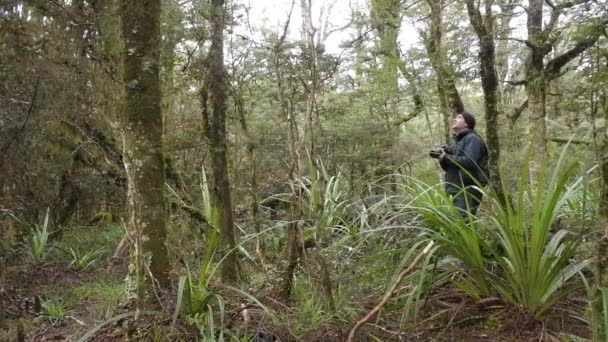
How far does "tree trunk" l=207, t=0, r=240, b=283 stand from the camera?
465cm

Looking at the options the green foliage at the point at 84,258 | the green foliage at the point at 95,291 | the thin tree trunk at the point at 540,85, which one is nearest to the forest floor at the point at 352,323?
the green foliage at the point at 95,291

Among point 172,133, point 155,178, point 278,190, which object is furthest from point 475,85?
point 155,178

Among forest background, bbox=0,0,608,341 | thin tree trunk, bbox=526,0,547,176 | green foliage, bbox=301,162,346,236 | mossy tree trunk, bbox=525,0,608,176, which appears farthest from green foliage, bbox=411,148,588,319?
thin tree trunk, bbox=526,0,547,176

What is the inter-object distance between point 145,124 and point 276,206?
19.5 feet

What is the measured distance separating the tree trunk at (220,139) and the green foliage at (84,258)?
366 cm

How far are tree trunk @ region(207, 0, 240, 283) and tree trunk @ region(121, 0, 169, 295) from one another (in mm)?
1171

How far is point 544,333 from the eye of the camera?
291cm

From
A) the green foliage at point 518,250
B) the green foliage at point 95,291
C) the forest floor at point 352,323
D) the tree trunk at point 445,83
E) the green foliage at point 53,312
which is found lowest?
the green foliage at point 95,291

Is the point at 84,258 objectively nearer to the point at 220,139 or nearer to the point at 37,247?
the point at 37,247

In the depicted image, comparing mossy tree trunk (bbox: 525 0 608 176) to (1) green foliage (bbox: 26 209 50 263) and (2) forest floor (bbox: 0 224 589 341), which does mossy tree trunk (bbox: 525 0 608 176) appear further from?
(1) green foliage (bbox: 26 209 50 263)

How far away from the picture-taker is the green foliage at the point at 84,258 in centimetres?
731

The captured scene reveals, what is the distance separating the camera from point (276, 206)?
30.3ft

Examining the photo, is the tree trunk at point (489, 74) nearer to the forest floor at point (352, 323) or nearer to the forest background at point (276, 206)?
the forest background at point (276, 206)

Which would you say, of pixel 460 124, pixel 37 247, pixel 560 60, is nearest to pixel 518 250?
pixel 460 124
